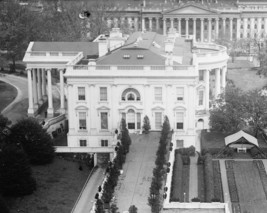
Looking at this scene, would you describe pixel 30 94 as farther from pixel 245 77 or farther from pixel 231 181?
pixel 245 77

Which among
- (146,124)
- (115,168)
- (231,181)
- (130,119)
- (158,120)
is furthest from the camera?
(130,119)

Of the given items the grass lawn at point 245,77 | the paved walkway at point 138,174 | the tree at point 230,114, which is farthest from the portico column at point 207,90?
the grass lawn at point 245,77

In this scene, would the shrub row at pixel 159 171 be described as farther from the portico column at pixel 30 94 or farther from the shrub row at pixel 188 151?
the portico column at pixel 30 94

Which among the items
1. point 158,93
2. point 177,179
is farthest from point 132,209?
point 158,93

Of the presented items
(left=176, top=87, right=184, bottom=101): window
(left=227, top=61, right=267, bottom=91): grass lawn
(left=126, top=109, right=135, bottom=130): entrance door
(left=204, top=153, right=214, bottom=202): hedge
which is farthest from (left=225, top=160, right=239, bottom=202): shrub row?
(left=227, top=61, right=267, bottom=91): grass lawn

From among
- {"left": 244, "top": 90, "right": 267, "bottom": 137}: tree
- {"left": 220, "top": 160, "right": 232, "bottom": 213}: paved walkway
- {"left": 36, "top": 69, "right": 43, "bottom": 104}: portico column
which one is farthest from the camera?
{"left": 36, "top": 69, "right": 43, "bottom": 104}: portico column

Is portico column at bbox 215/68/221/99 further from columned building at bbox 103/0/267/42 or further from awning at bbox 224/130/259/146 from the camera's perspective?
columned building at bbox 103/0/267/42

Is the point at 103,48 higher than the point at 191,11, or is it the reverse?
the point at 103,48

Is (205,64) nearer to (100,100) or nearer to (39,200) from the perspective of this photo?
(100,100)
